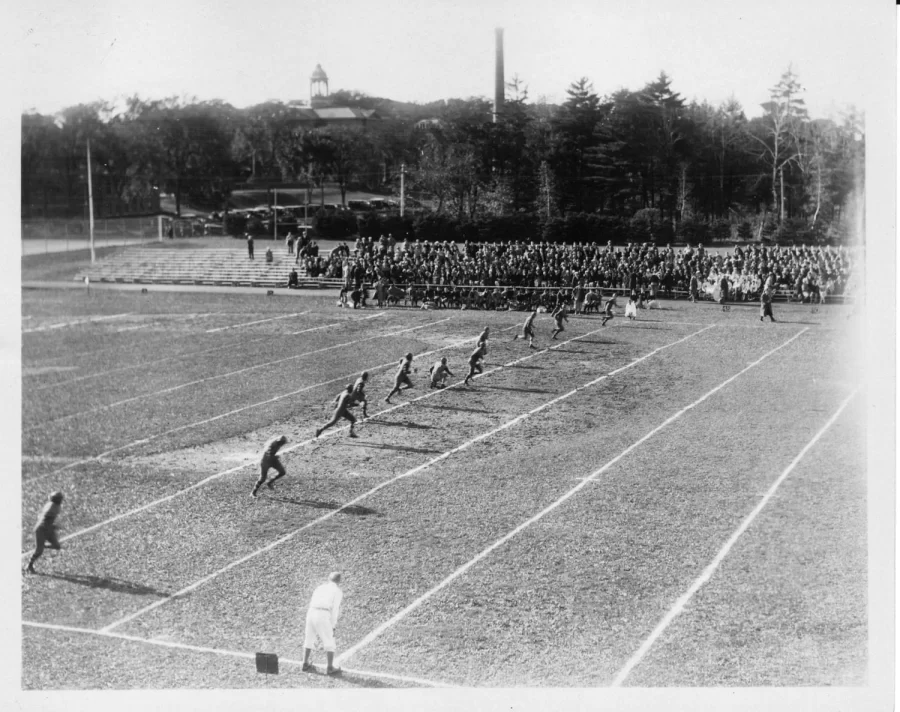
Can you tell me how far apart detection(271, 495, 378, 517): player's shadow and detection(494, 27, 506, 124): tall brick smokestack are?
7.33 metres

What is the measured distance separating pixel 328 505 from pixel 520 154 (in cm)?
1026

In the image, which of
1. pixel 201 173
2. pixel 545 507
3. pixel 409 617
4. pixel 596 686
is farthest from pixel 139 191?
pixel 596 686

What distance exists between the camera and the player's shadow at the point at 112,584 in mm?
12062

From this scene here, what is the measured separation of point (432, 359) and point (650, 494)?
8584 mm

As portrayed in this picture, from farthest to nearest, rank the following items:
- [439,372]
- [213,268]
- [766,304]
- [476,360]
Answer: [213,268]
[766,304]
[476,360]
[439,372]

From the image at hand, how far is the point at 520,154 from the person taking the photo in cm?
2169

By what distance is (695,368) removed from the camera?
70.8 feet

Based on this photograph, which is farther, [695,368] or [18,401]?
[695,368]

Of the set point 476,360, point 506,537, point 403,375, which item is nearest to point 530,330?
point 476,360

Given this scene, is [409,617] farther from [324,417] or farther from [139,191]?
[139,191]

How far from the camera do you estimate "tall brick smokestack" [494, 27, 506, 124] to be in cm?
1520

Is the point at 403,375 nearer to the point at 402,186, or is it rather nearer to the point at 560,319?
the point at 402,186

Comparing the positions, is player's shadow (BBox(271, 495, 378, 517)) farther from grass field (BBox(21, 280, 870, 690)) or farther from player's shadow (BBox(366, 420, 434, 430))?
player's shadow (BBox(366, 420, 434, 430))

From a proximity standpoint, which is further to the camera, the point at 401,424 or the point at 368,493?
the point at 401,424
